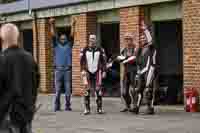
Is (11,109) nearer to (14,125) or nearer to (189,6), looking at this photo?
(14,125)

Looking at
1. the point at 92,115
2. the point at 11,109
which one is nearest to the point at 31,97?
the point at 11,109

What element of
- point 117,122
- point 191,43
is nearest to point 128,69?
point 191,43

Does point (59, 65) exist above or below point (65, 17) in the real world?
below

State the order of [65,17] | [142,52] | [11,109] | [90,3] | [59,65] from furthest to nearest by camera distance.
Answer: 1. [65,17]
2. [90,3]
3. [59,65]
4. [142,52]
5. [11,109]

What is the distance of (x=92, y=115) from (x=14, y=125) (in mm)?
7215

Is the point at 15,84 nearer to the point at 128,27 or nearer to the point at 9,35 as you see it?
the point at 9,35

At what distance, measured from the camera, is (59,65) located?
1551cm

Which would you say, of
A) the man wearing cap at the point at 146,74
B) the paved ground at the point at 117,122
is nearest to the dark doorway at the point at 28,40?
the paved ground at the point at 117,122

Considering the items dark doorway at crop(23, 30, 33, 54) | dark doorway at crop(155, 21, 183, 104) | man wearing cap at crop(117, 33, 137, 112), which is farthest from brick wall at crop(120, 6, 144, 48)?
dark doorway at crop(23, 30, 33, 54)

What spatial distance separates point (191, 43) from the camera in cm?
1451

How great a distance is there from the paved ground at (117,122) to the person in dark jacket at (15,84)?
4.27 meters

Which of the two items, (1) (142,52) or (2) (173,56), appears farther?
(2) (173,56)

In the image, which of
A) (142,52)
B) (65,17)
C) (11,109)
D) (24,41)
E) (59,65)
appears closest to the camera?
(11,109)

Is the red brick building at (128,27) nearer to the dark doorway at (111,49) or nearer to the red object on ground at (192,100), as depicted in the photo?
the dark doorway at (111,49)
